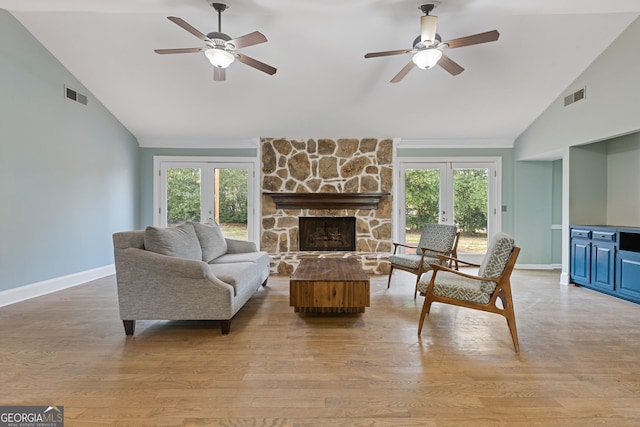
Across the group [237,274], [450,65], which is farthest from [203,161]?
[450,65]

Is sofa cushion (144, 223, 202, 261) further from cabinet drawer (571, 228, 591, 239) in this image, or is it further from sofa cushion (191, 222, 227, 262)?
cabinet drawer (571, 228, 591, 239)

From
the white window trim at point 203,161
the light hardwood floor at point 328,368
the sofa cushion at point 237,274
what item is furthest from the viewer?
the white window trim at point 203,161

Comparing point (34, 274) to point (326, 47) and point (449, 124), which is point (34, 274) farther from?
point (449, 124)

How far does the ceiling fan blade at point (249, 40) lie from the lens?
3.04 m

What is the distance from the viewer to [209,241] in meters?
3.97

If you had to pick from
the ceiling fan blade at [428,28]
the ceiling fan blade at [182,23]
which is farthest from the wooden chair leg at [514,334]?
the ceiling fan blade at [182,23]

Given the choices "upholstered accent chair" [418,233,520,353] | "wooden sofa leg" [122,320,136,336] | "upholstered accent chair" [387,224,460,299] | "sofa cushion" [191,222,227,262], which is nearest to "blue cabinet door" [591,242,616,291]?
"upholstered accent chair" [387,224,460,299]

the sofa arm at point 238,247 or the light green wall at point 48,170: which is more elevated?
the light green wall at point 48,170

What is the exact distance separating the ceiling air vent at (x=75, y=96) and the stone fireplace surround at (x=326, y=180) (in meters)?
2.76

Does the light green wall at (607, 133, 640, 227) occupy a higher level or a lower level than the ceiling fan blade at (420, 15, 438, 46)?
lower

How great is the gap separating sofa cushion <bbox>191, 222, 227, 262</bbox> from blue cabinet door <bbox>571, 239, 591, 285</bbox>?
16.4 feet

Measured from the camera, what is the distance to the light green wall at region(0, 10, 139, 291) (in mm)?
3818

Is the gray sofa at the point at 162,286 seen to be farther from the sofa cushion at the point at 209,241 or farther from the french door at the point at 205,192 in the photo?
the french door at the point at 205,192

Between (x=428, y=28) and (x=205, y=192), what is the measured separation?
476 centimetres
